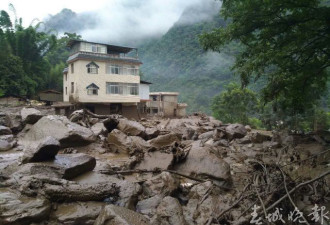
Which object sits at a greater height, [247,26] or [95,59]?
[95,59]

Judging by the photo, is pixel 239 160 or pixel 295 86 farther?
pixel 295 86

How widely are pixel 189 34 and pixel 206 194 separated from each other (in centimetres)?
6791

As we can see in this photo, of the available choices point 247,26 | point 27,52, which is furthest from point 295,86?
point 27,52

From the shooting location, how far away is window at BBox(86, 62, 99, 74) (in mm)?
28303

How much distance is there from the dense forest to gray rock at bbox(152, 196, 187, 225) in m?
6.18

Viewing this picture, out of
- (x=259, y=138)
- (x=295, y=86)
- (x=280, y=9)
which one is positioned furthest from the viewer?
(x=259, y=138)

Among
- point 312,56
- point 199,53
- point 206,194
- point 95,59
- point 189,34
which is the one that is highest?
point 189,34

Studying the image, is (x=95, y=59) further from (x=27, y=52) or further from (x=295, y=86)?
(x=295, y=86)

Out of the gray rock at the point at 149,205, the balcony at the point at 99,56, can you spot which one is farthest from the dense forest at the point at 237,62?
the balcony at the point at 99,56

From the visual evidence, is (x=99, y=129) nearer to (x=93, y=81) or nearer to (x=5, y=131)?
(x=5, y=131)

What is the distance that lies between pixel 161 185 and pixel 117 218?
201cm

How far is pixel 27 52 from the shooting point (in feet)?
108

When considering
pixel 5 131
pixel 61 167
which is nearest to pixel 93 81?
pixel 5 131

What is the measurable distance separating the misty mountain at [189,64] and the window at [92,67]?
25.8 meters
